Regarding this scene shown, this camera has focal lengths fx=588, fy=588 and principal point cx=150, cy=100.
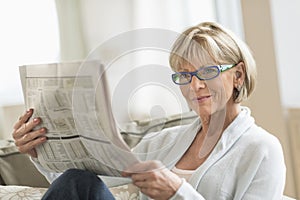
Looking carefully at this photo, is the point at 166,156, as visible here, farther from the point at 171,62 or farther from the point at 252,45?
the point at 252,45

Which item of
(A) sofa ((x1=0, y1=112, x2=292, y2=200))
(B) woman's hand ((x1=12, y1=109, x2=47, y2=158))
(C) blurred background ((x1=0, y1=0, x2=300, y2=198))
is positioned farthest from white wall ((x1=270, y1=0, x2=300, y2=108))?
(B) woman's hand ((x1=12, y1=109, x2=47, y2=158))

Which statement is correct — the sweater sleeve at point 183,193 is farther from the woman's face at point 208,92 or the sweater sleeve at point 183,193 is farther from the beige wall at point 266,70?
the beige wall at point 266,70

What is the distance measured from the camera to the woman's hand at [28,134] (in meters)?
1.52

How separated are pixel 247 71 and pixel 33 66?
595 millimetres

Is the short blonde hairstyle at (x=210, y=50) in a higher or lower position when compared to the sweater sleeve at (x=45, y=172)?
higher

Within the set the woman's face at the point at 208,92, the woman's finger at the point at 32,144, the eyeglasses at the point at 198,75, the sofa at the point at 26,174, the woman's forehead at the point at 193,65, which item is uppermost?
the woman's forehead at the point at 193,65

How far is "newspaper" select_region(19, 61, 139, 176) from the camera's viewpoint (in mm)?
1310

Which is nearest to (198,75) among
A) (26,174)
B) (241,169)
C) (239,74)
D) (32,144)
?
(239,74)

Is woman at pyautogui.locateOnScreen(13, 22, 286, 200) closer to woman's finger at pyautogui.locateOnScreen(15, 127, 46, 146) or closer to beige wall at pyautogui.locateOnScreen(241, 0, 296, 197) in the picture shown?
woman's finger at pyautogui.locateOnScreen(15, 127, 46, 146)

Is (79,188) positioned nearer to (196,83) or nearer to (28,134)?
(28,134)

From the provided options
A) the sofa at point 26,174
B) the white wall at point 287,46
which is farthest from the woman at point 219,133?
the white wall at point 287,46

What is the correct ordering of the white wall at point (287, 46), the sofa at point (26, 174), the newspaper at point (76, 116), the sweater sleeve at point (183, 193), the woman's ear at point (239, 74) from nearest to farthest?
the newspaper at point (76, 116) < the sweater sleeve at point (183, 193) < the woman's ear at point (239, 74) < the sofa at point (26, 174) < the white wall at point (287, 46)

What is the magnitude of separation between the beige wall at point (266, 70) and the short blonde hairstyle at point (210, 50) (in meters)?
0.96

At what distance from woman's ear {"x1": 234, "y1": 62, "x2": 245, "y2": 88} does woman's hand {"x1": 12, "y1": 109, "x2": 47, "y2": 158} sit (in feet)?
1.82
